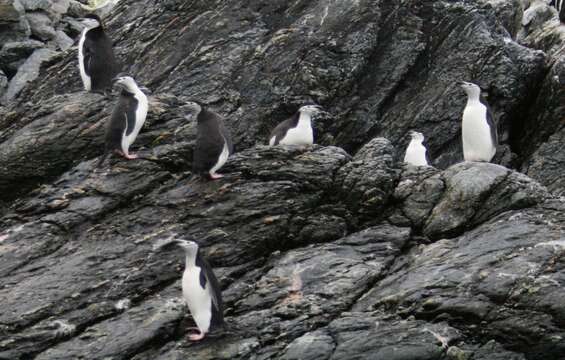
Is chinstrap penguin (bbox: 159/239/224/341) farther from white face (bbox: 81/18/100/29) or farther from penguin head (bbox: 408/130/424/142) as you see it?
white face (bbox: 81/18/100/29)

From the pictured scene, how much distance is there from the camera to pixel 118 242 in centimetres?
1326

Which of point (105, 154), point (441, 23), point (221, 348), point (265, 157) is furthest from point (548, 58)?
point (221, 348)

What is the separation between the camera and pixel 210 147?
14047 mm

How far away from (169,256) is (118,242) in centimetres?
75

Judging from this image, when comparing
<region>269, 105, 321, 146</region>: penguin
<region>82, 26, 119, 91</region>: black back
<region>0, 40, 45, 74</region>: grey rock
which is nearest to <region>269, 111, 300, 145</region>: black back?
<region>269, 105, 321, 146</region>: penguin

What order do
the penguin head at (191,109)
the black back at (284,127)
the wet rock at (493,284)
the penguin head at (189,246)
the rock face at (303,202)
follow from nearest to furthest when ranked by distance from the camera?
the wet rock at (493,284), the rock face at (303,202), the penguin head at (189,246), the penguin head at (191,109), the black back at (284,127)

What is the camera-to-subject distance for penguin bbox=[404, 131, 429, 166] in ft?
56.7

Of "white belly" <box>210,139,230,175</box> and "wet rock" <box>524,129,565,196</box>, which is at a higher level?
"white belly" <box>210,139,230,175</box>

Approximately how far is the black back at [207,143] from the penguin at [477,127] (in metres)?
4.61

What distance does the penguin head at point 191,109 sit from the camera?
16016mm

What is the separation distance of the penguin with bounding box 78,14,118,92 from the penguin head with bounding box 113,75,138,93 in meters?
1.04

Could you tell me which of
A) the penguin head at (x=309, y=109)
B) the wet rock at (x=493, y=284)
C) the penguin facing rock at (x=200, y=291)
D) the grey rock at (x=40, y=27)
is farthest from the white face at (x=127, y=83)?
the grey rock at (x=40, y=27)

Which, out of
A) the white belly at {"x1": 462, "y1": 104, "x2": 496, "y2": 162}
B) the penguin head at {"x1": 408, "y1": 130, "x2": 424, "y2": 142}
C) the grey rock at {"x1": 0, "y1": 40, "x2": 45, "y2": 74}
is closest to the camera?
the white belly at {"x1": 462, "y1": 104, "x2": 496, "y2": 162}

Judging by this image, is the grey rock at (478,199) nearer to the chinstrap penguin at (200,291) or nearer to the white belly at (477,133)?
the chinstrap penguin at (200,291)
